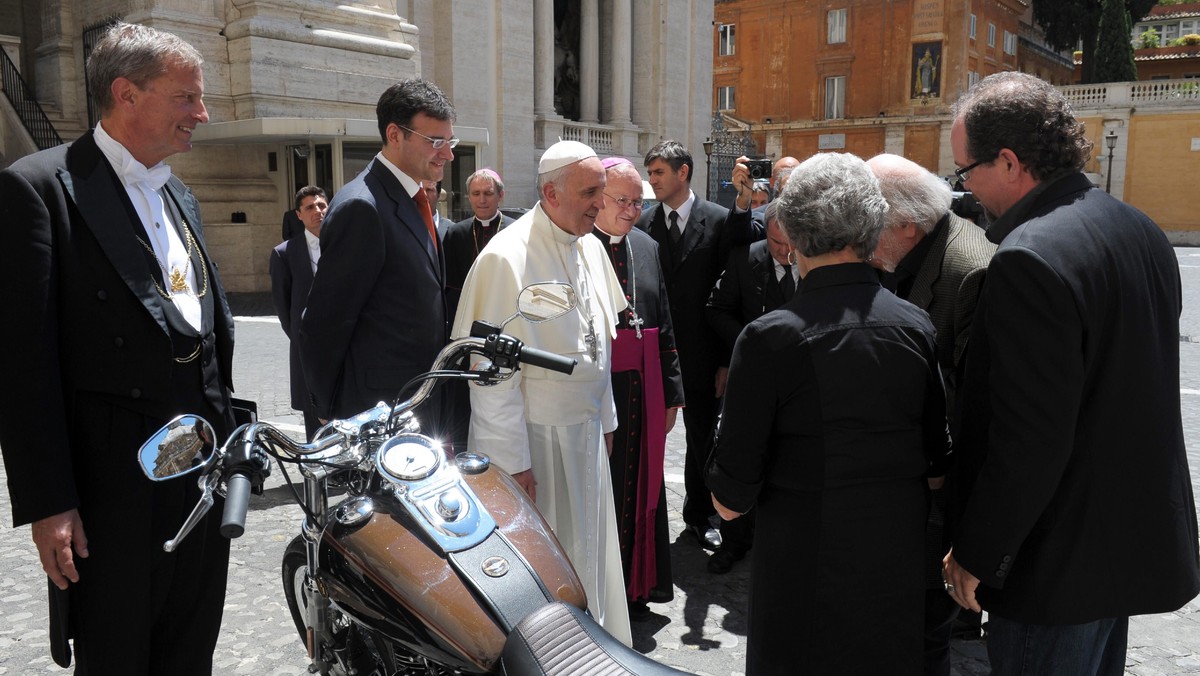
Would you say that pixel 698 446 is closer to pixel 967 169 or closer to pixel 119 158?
pixel 967 169

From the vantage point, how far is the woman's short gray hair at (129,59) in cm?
255

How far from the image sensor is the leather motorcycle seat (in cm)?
182

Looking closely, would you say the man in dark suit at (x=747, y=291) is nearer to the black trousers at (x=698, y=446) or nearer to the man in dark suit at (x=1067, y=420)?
the black trousers at (x=698, y=446)

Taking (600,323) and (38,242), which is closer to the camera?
(38,242)

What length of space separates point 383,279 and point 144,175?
39.4 inches

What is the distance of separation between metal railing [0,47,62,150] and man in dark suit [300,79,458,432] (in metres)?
13.9

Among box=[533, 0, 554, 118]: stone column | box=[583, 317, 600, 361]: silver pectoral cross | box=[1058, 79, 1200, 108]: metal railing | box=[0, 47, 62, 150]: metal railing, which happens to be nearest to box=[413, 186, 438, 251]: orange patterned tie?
box=[583, 317, 600, 361]: silver pectoral cross

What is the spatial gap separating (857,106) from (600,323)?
41.0 m

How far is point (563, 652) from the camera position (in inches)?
72.8

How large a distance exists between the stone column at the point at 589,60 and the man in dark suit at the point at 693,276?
23677 mm

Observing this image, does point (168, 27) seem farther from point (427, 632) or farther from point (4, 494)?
point (427, 632)

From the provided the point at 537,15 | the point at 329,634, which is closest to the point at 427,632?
the point at 329,634

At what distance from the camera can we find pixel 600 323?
3.63 meters

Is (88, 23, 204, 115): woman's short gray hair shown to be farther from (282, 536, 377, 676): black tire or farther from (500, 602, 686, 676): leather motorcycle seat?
(500, 602, 686, 676): leather motorcycle seat
